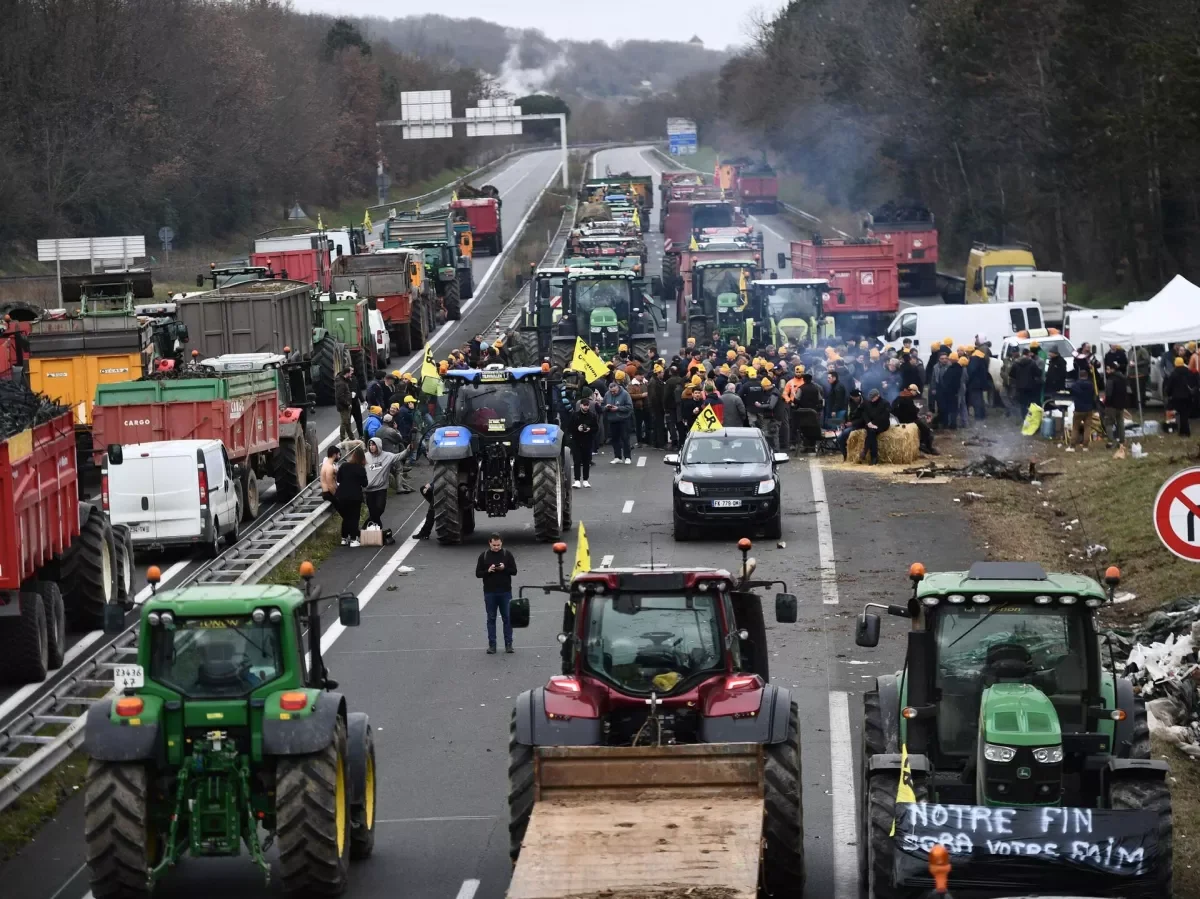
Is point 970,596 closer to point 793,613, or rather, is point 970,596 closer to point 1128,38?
point 793,613

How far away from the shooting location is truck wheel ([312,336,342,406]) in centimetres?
4316

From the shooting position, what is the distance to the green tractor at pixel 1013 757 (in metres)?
11.1

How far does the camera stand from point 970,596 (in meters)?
12.2

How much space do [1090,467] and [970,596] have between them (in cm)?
2020

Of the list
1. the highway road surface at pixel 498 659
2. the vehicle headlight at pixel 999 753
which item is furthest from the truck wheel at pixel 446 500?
the vehicle headlight at pixel 999 753

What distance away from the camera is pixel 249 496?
96.5 ft

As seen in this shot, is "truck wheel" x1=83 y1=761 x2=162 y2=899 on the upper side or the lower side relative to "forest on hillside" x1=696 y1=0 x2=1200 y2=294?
lower

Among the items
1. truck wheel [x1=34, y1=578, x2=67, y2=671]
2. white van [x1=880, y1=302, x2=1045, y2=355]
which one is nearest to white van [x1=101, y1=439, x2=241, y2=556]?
truck wheel [x1=34, y1=578, x2=67, y2=671]

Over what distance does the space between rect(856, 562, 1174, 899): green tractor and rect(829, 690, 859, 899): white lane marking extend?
0.66m

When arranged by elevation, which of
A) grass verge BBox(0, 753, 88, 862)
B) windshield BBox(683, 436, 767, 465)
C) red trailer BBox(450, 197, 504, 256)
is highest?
red trailer BBox(450, 197, 504, 256)

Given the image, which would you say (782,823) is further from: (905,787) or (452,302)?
(452,302)

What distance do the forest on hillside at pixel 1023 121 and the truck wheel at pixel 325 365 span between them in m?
19.3

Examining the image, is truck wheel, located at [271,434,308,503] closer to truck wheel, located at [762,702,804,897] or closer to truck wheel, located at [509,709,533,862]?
truck wheel, located at [509,709,533,862]

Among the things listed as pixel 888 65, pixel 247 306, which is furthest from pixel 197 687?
pixel 888 65
